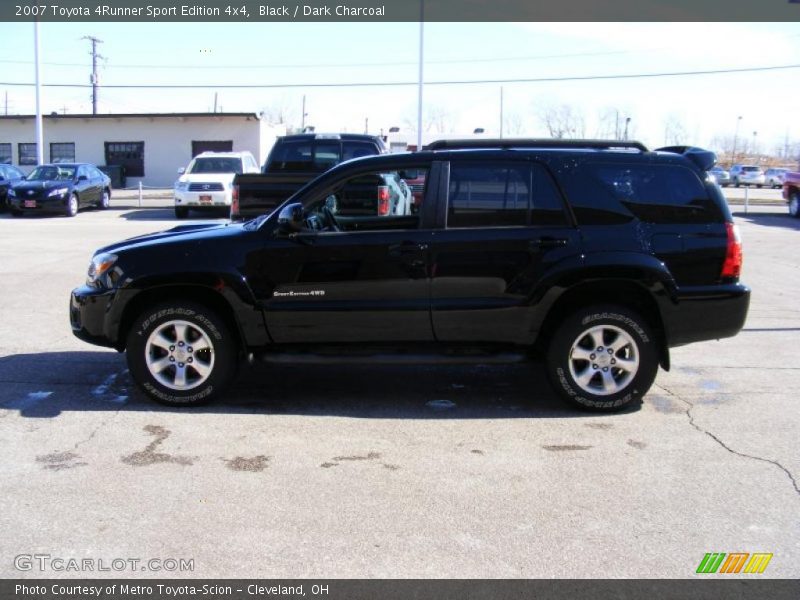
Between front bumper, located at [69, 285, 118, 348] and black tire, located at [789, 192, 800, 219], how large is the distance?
2480 centimetres

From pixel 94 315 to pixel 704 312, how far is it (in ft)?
14.7

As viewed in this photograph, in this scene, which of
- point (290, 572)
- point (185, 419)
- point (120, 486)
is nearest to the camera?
point (290, 572)

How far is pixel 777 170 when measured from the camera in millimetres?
58312

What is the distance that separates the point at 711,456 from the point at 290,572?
2.85 meters

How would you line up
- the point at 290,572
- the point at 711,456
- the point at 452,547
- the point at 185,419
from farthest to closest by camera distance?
the point at 185,419 → the point at 711,456 → the point at 452,547 → the point at 290,572

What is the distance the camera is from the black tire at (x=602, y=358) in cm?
572

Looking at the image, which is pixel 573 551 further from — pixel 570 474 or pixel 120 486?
pixel 120 486

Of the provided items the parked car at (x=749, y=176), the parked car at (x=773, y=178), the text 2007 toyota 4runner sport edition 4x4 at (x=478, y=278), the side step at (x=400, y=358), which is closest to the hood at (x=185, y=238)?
the text 2007 toyota 4runner sport edition 4x4 at (x=478, y=278)

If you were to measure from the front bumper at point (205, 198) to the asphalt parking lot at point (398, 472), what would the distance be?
49.6ft

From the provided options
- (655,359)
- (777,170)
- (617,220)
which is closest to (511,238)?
(617,220)

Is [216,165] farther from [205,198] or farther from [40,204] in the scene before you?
[40,204]

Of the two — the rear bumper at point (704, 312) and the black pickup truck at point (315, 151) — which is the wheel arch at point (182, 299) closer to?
the rear bumper at point (704, 312)

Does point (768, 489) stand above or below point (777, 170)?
below

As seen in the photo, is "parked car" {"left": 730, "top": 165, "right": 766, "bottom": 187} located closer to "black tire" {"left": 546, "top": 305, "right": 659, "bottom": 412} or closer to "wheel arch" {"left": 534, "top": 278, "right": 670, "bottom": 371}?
"wheel arch" {"left": 534, "top": 278, "right": 670, "bottom": 371}
